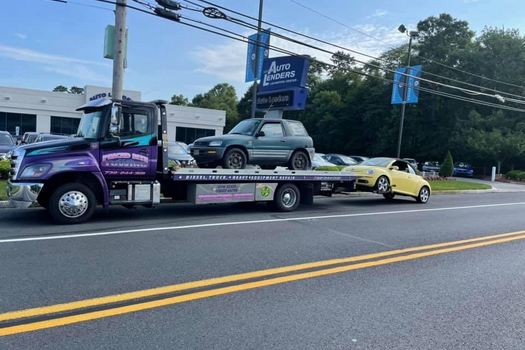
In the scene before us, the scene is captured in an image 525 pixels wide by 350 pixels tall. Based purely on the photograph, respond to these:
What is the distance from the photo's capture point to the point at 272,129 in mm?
12000

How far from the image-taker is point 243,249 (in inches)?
280

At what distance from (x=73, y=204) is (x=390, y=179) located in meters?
9.78

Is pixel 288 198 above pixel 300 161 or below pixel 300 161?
below

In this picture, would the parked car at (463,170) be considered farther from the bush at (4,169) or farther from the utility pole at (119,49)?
the bush at (4,169)

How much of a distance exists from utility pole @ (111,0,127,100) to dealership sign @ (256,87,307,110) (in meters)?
6.20

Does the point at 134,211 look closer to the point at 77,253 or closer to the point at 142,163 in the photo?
the point at 142,163

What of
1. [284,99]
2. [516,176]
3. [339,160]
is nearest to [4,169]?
[284,99]

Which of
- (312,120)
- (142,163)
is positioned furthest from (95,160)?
(312,120)

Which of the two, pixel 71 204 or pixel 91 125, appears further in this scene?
pixel 91 125

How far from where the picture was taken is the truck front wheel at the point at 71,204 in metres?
8.52

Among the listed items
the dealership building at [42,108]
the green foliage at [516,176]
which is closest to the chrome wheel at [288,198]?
the dealership building at [42,108]

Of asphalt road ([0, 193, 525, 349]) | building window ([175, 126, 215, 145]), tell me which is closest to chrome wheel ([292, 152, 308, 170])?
asphalt road ([0, 193, 525, 349])

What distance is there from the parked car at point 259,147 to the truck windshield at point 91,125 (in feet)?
9.22

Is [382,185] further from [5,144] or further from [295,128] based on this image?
[5,144]
